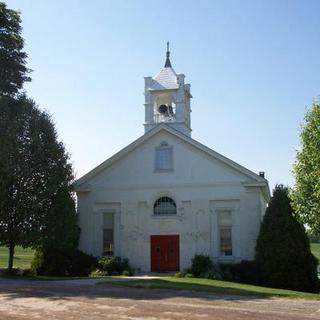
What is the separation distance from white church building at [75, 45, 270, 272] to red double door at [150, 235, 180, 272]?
6 cm

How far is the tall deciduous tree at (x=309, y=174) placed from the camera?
22.8m

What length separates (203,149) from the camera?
31.6 meters

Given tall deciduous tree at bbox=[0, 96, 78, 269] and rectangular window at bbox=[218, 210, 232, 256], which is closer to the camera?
tall deciduous tree at bbox=[0, 96, 78, 269]

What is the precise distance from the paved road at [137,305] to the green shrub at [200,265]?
32.7 ft

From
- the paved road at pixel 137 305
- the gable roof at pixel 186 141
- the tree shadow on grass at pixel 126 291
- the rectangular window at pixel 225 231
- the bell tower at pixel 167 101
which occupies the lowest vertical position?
the paved road at pixel 137 305

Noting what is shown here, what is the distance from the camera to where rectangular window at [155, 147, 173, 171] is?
3241cm

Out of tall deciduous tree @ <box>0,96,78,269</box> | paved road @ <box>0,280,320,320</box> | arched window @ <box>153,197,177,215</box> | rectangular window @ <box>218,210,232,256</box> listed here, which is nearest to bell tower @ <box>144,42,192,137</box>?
arched window @ <box>153,197,177,215</box>

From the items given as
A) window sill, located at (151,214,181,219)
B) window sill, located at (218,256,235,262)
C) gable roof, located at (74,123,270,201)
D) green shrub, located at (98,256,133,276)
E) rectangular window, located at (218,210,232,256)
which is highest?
gable roof, located at (74,123,270,201)

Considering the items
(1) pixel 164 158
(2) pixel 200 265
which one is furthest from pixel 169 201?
(2) pixel 200 265

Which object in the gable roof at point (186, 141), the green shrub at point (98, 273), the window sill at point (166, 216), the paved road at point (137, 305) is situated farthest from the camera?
the window sill at point (166, 216)

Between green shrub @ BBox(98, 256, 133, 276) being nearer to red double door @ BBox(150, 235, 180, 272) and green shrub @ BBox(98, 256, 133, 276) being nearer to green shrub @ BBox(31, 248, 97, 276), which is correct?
→ green shrub @ BBox(31, 248, 97, 276)

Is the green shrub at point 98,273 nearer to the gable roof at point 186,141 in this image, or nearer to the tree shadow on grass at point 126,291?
the gable roof at point 186,141

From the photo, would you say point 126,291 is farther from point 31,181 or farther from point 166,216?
point 166,216

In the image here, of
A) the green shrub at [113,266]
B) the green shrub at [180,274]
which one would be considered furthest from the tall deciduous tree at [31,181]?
the green shrub at [180,274]
